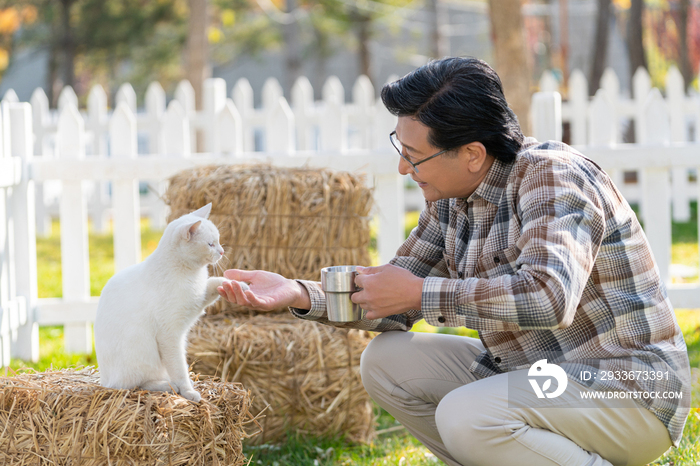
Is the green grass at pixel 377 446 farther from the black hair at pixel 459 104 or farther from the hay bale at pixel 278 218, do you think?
the black hair at pixel 459 104

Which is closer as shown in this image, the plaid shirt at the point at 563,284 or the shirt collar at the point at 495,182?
the plaid shirt at the point at 563,284

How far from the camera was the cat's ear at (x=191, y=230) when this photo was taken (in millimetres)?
2099

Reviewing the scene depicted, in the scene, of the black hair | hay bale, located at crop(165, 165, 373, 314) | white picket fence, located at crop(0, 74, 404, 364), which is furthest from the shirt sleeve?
white picket fence, located at crop(0, 74, 404, 364)

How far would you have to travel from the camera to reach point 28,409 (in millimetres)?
1985

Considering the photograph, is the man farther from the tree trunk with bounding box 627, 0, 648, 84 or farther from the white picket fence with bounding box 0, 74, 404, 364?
the tree trunk with bounding box 627, 0, 648, 84

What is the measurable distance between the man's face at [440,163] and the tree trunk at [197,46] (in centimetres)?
835


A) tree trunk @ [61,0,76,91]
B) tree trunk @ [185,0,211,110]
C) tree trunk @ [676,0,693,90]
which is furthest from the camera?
tree trunk @ [61,0,76,91]

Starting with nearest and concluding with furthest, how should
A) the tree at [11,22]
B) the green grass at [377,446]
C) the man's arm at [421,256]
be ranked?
the man's arm at [421,256]
the green grass at [377,446]
the tree at [11,22]

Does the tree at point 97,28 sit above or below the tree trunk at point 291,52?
above

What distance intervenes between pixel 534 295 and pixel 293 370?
54.1 inches

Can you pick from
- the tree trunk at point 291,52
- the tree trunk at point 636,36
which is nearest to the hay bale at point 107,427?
the tree trunk at point 636,36

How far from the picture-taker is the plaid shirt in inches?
69.7

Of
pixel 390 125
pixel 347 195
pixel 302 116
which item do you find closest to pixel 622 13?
pixel 302 116

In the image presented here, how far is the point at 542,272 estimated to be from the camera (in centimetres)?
174
